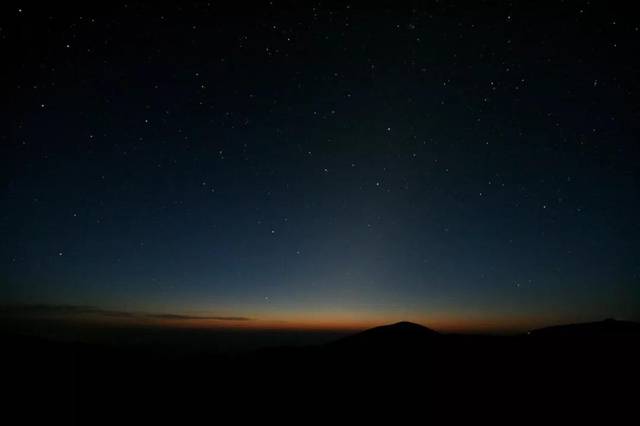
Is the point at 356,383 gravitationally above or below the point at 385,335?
above

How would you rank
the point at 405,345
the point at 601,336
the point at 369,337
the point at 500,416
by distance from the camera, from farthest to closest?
the point at 369,337 < the point at 405,345 < the point at 601,336 < the point at 500,416

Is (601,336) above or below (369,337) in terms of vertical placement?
above

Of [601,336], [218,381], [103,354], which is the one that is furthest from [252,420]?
[103,354]

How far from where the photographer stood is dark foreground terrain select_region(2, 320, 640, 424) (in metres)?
16.6

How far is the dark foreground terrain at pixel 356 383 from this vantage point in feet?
54.4

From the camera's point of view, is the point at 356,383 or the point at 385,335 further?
the point at 385,335

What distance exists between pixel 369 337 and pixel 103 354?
90.3 ft

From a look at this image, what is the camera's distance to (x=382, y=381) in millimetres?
21656

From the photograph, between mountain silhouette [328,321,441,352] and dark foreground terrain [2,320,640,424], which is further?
mountain silhouette [328,321,441,352]

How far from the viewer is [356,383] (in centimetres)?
2195

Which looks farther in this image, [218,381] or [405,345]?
[405,345]

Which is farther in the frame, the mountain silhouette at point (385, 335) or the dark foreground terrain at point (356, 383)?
the mountain silhouette at point (385, 335)

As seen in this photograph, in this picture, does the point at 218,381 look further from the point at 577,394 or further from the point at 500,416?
the point at 577,394

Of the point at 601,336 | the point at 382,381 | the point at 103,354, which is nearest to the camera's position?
the point at 382,381
